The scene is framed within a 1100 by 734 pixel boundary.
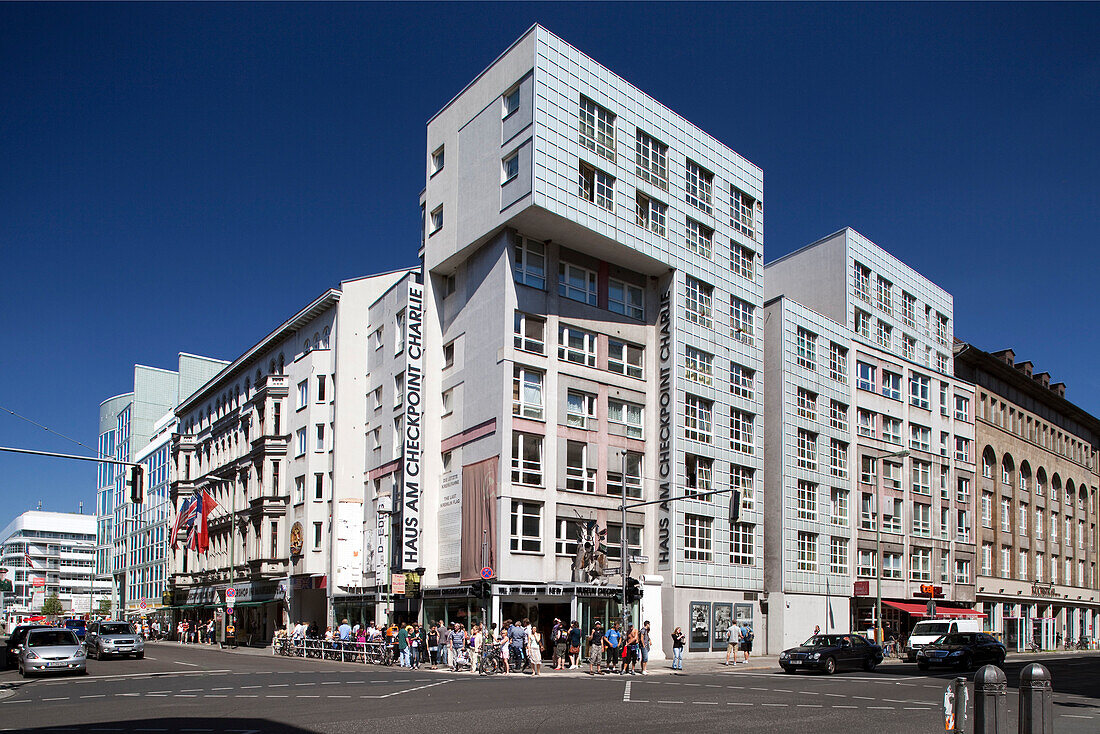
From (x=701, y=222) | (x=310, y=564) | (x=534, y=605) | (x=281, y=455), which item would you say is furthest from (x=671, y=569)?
(x=281, y=455)

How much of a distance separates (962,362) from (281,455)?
47295mm

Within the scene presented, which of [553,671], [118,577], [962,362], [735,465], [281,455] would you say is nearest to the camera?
[553,671]

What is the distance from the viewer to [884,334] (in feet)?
212

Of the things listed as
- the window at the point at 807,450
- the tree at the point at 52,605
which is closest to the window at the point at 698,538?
the window at the point at 807,450

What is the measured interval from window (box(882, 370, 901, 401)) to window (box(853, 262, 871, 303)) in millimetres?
4848

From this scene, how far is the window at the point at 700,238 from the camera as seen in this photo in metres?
50.6

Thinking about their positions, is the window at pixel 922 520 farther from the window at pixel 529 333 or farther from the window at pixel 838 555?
the window at pixel 529 333

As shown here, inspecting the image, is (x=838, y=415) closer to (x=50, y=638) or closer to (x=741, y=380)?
(x=741, y=380)

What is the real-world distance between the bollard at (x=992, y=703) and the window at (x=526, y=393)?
33.6 m

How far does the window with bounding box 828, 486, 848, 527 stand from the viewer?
57091mm

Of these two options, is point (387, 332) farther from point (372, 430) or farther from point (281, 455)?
point (281, 455)

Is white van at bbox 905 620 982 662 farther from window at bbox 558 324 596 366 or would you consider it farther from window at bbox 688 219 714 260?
Answer: window at bbox 688 219 714 260

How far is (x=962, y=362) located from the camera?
72.8 m

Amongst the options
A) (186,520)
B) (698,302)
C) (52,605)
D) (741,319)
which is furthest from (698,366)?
(52,605)
